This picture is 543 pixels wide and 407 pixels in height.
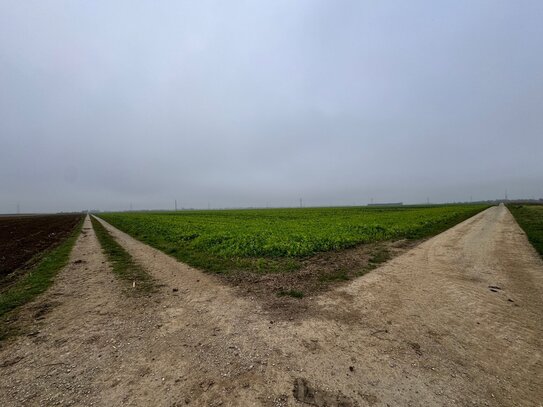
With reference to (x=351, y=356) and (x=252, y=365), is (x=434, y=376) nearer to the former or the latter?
(x=351, y=356)

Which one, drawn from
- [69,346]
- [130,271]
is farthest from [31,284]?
[69,346]

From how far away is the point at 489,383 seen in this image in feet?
13.2

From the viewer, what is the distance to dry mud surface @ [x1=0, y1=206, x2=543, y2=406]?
3883 mm

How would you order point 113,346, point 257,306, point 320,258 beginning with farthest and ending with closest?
point 320,258 < point 257,306 < point 113,346

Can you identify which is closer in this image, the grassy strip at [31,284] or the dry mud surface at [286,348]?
the dry mud surface at [286,348]

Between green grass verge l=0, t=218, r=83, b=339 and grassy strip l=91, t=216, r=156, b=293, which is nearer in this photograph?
green grass verge l=0, t=218, r=83, b=339

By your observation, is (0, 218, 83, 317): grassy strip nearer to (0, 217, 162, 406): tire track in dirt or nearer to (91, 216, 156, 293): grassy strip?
(0, 217, 162, 406): tire track in dirt

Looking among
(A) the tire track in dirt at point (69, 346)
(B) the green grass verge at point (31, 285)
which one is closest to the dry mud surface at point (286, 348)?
(A) the tire track in dirt at point (69, 346)

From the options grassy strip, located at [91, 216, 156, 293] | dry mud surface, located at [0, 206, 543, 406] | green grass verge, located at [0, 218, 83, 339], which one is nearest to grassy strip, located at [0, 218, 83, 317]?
green grass verge, located at [0, 218, 83, 339]

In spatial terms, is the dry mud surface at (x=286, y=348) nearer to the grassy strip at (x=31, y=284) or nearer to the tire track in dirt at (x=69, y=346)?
the tire track in dirt at (x=69, y=346)

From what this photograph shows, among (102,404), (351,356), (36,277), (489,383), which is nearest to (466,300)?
(489,383)

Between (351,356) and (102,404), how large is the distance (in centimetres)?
407

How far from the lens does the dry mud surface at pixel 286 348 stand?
3.88 meters

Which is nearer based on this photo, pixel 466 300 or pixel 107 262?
pixel 466 300
